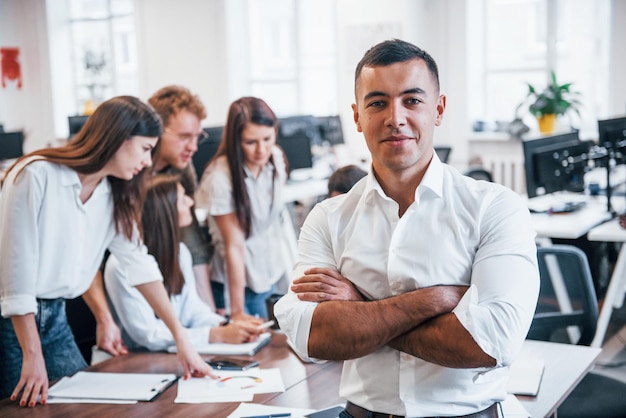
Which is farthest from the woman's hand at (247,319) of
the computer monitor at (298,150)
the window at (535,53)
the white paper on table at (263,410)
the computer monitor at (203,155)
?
the window at (535,53)

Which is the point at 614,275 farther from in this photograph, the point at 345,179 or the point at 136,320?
the point at 136,320

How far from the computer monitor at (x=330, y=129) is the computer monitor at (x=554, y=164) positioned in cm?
251

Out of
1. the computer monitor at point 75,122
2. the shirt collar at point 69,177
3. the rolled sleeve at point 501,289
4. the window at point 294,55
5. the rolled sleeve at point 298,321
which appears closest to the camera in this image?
the rolled sleeve at point 501,289

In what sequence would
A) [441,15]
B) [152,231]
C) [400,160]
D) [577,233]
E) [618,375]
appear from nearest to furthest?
[400,160] < [152,231] < [618,375] < [577,233] < [441,15]

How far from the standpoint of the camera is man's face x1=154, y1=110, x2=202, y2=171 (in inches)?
126

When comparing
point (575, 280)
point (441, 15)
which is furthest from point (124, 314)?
point (441, 15)

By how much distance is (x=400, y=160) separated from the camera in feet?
4.76

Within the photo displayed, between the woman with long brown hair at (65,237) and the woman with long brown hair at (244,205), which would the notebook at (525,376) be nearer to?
the woman with long brown hair at (65,237)

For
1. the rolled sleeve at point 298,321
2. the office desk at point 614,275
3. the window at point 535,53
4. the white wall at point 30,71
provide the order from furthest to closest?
1. the white wall at point 30,71
2. the window at point 535,53
3. the office desk at point 614,275
4. the rolled sleeve at point 298,321

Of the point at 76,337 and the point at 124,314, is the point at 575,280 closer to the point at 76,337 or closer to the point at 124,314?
the point at 124,314

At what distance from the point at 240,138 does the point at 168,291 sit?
827 mm

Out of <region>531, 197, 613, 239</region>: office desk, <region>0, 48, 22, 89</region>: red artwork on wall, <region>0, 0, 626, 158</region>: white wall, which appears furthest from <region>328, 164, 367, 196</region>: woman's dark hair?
<region>0, 48, 22, 89</region>: red artwork on wall

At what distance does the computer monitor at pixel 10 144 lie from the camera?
7.89 m

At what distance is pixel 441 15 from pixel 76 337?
5.54 m
